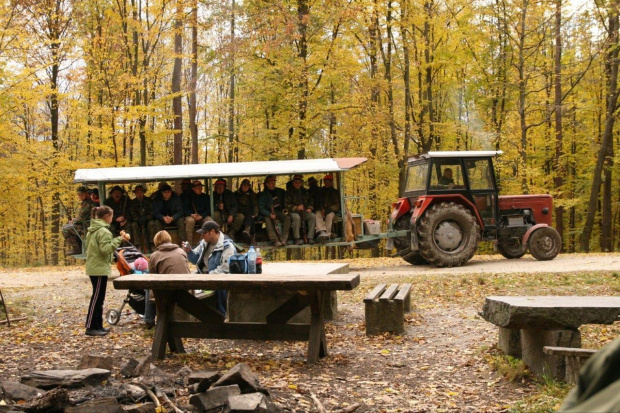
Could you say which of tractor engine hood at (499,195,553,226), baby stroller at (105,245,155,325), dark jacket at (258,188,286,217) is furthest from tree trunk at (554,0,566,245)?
baby stroller at (105,245,155,325)

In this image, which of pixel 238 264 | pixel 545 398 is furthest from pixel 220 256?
pixel 545 398

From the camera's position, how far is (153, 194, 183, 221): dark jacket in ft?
46.9

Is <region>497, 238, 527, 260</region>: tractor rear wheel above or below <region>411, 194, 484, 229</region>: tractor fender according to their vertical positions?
below

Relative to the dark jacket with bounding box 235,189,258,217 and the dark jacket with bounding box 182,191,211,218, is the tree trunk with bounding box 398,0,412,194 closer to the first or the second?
the dark jacket with bounding box 235,189,258,217

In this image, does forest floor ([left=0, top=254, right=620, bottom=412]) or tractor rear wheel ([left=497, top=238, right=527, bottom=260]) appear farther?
tractor rear wheel ([left=497, top=238, right=527, bottom=260])

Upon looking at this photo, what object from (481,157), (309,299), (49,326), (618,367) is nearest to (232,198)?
(481,157)

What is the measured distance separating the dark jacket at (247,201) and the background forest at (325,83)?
578 centimetres

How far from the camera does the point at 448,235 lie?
14.0 meters

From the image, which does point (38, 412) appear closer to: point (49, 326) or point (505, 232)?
point (49, 326)

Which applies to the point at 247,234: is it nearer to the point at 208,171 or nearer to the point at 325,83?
the point at 208,171

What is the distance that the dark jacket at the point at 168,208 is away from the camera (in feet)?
46.9

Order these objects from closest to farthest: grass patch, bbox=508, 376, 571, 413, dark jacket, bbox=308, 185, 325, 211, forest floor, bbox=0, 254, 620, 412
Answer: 1. grass patch, bbox=508, 376, 571, 413
2. forest floor, bbox=0, 254, 620, 412
3. dark jacket, bbox=308, 185, 325, 211

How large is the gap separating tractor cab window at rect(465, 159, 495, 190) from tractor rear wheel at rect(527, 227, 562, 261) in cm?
148

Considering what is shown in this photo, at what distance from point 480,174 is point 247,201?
17.1ft
